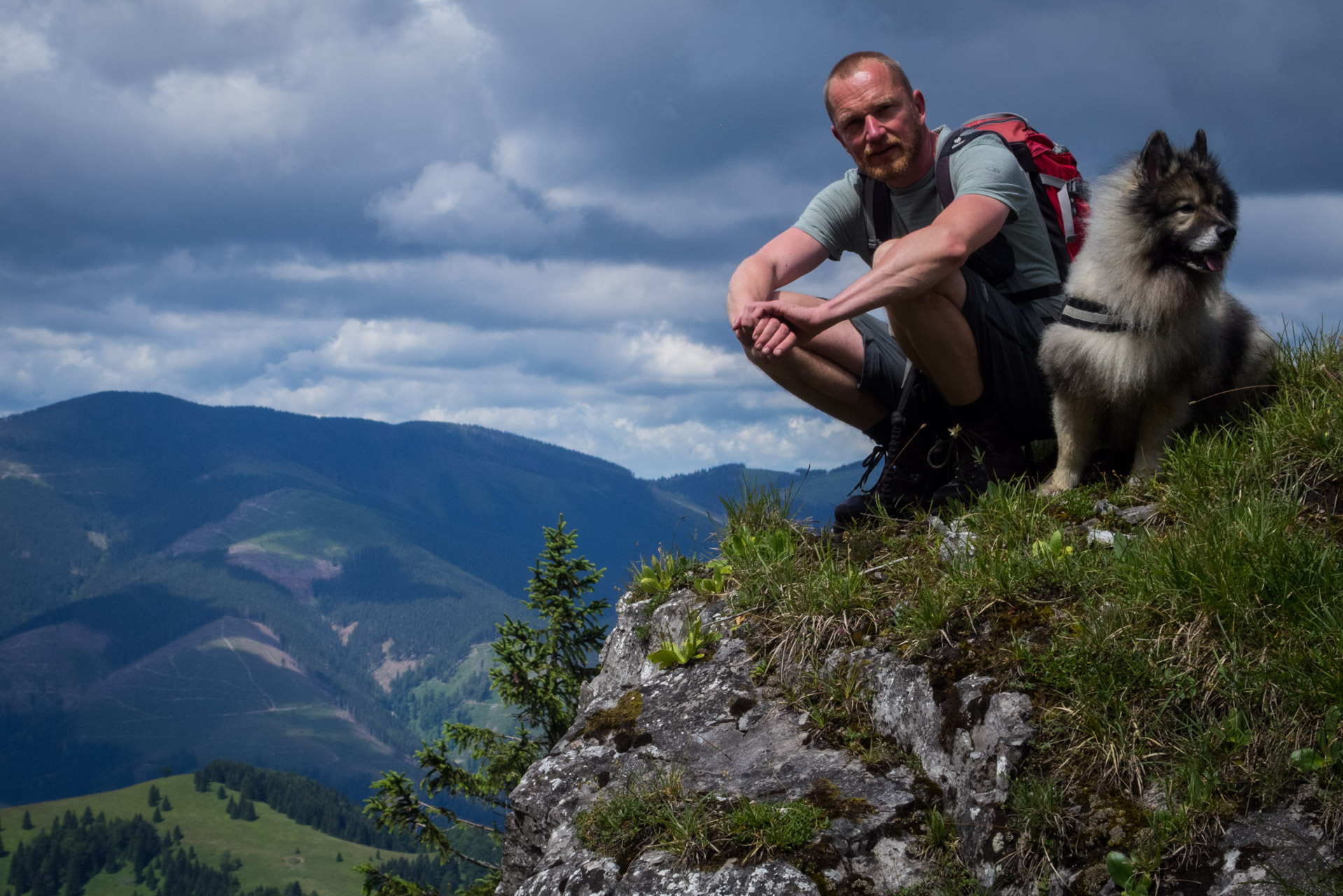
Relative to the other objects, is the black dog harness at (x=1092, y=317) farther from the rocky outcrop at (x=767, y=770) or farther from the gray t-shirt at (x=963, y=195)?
the rocky outcrop at (x=767, y=770)

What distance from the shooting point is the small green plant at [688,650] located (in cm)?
553

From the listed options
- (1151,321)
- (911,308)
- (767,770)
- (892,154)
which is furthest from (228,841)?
(1151,321)

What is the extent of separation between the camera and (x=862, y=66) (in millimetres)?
5555

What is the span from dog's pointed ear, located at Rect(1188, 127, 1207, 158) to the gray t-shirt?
34.7 inches

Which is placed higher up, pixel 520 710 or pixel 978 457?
pixel 978 457

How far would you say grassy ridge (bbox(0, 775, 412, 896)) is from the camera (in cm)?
17938

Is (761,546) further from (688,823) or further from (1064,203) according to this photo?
(1064,203)

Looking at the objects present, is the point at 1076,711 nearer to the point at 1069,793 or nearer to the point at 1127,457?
the point at 1069,793

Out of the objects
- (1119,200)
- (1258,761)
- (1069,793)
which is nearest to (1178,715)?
(1258,761)

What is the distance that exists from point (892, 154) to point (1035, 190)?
3.24 ft

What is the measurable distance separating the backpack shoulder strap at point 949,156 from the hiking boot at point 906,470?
1.41 m

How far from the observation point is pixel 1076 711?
147 inches

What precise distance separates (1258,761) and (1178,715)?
327 mm

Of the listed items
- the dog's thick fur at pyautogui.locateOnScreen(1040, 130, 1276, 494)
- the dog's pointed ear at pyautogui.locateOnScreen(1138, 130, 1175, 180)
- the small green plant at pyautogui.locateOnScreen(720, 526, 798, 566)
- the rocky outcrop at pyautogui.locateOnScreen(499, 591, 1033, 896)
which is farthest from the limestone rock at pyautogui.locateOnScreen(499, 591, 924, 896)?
the dog's pointed ear at pyautogui.locateOnScreen(1138, 130, 1175, 180)
